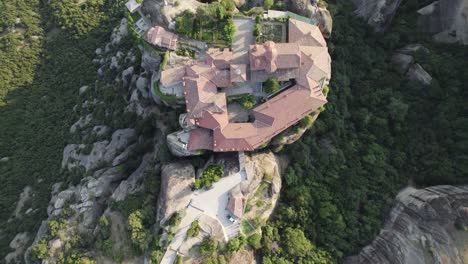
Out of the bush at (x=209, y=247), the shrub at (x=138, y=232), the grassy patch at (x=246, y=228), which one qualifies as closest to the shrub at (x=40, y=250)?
the shrub at (x=138, y=232)

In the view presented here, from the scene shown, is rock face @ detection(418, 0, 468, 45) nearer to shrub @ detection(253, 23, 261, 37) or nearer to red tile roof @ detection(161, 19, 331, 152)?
red tile roof @ detection(161, 19, 331, 152)

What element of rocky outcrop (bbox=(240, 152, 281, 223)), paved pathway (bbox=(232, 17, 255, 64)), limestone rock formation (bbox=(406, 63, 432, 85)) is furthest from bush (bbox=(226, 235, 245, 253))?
limestone rock formation (bbox=(406, 63, 432, 85))

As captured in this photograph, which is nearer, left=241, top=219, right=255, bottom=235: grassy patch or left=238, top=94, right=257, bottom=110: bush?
left=241, top=219, right=255, bottom=235: grassy patch

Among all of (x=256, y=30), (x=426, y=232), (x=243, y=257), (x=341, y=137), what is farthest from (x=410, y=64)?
(x=243, y=257)

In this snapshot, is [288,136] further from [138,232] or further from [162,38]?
[138,232]

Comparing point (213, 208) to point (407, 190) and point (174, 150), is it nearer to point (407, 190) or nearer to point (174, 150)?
point (174, 150)

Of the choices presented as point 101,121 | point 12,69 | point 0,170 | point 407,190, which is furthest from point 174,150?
point 12,69
